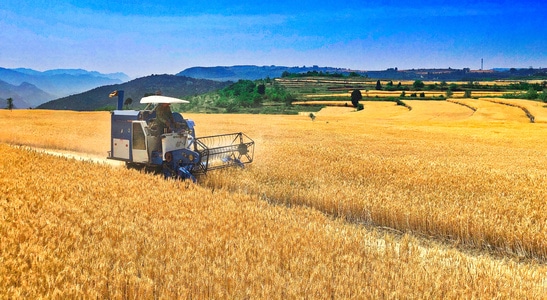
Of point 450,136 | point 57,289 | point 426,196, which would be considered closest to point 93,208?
point 57,289

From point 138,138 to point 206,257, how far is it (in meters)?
7.54

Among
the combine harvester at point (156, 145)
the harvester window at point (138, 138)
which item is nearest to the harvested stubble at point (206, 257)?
the combine harvester at point (156, 145)

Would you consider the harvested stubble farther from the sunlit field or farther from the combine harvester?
the combine harvester

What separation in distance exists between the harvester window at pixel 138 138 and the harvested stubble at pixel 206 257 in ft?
13.2

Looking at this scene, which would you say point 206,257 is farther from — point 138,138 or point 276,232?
point 138,138

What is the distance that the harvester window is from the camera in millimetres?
11688

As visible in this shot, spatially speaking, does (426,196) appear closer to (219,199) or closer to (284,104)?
(219,199)

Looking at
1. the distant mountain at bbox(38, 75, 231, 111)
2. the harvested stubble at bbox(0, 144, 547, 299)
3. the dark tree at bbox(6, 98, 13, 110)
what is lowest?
the harvested stubble at bbox(0, 144, 547, 299)

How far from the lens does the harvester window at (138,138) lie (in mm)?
11688

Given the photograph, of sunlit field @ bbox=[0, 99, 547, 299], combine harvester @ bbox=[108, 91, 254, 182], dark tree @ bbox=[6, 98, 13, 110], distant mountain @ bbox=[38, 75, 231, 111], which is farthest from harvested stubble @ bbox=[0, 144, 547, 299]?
distant mountain @ bbox=[38, 75, 231, 111]

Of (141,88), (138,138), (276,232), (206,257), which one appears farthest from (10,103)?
(206,257)

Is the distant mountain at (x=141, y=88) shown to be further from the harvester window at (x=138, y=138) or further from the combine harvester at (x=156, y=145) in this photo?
the harvester window at (x=138, y=138)

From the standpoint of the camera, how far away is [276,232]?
20.1ft

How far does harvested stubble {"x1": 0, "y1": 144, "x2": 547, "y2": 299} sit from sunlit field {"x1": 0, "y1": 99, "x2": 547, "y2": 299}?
→ 0.8 inches
